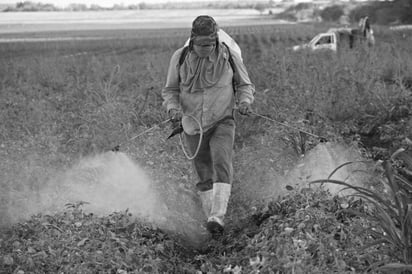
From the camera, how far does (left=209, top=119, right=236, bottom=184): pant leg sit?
5.21m

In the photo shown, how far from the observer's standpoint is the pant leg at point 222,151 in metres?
5.21

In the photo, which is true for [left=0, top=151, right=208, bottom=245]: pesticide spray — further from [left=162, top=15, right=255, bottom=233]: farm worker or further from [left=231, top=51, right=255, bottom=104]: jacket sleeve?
[left=231, top=51, right=255, bottom=104]: jacket sleeve

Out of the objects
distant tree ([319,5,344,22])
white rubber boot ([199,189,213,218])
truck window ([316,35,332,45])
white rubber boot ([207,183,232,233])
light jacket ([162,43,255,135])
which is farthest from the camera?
distant tree ([319,5,344,22])

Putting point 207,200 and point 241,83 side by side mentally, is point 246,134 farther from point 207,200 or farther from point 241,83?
point 241,83

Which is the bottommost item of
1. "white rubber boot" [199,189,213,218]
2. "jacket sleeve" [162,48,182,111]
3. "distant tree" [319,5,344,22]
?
"distant tree" [319,5,344,22]

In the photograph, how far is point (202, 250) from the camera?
4996 millimetres

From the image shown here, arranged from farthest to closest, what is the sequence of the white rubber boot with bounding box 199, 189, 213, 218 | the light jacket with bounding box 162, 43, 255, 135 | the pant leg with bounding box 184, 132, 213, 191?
the white rubber boot with bounding box 199, 189, 213, 218 < the pant leg with bounding box 184, 132, 213, 191 < the light jacket with bounding box 162, 43, 255, 135

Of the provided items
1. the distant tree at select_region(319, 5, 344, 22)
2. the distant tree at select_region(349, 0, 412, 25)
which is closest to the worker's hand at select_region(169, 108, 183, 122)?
the distant tree at select_region(349, 0, 412, 25)

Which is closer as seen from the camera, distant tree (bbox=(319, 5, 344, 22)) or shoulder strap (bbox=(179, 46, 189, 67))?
shoulder strap (bbox=(179, 46, 189, 67))

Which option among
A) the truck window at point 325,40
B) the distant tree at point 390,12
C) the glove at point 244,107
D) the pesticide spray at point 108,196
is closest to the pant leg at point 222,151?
the glove at point 244,107

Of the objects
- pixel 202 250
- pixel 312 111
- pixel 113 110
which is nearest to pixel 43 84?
pixel 113 110

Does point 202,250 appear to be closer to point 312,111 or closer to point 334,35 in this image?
point 312,111

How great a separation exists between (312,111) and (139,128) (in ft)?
6.69

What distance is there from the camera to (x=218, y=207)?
5172 mm
